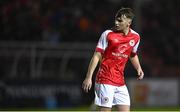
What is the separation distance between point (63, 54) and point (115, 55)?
A: 10.2 meters

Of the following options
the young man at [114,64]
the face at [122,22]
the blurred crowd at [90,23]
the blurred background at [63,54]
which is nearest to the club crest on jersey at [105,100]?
the young man at [114,64]

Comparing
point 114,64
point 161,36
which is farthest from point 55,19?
point 114,64

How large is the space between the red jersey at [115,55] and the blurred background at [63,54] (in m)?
9.44

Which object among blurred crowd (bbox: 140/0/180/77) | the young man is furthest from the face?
blurred crowd (bbox: 140/0/180/77)

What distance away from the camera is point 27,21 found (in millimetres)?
20188

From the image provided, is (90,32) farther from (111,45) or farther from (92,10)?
(111,45)

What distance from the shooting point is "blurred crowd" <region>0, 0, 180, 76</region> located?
20.2 m

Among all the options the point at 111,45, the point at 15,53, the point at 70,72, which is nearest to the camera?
the point at 111,45

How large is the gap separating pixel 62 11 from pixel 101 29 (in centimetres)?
139

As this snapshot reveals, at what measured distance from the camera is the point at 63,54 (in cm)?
2014

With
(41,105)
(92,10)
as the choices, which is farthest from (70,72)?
(92,10)

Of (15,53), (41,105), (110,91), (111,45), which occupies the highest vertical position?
(111,45)

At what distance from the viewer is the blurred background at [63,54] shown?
1964 centimetres

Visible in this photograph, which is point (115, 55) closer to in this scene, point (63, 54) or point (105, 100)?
point (105, 100)
